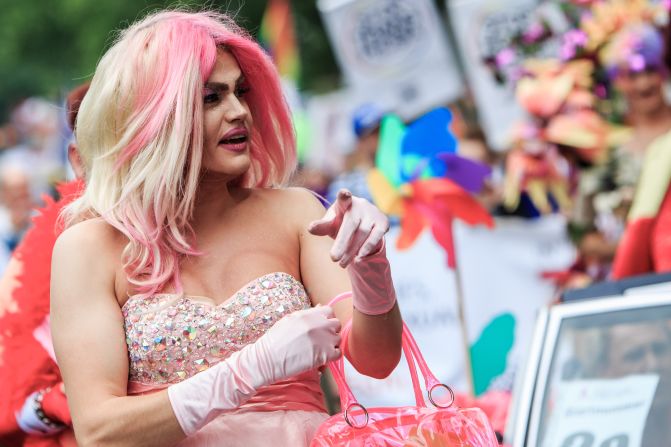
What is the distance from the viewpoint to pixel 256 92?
291cm

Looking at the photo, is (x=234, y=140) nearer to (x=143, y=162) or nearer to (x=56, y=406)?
(x=143, y=162)

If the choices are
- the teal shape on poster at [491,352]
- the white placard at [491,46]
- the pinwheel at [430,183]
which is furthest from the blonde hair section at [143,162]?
the white placard at [491,46]

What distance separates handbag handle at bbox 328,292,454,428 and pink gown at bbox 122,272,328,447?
120 millimetres

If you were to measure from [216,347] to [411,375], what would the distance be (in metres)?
0.41

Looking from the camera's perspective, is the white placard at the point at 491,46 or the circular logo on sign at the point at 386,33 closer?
the white placard at the point at 491,46

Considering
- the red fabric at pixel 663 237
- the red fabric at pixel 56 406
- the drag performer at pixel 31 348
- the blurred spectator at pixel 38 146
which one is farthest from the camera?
the blurred spectator at pixel 38 146

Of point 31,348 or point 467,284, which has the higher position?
point 31,348

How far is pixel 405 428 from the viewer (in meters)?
2.43

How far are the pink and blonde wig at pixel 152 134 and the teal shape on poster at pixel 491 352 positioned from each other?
3.46 metres

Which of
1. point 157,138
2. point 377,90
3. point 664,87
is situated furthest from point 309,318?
point 377,90

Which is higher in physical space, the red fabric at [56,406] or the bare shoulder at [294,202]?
the bare shoulder at [294,202]

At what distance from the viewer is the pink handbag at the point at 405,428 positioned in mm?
2406

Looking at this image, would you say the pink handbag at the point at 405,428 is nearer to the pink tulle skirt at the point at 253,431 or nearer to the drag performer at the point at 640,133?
the pink tulle skirt at the point at 253,431

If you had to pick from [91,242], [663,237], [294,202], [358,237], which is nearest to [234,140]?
[294,202]
